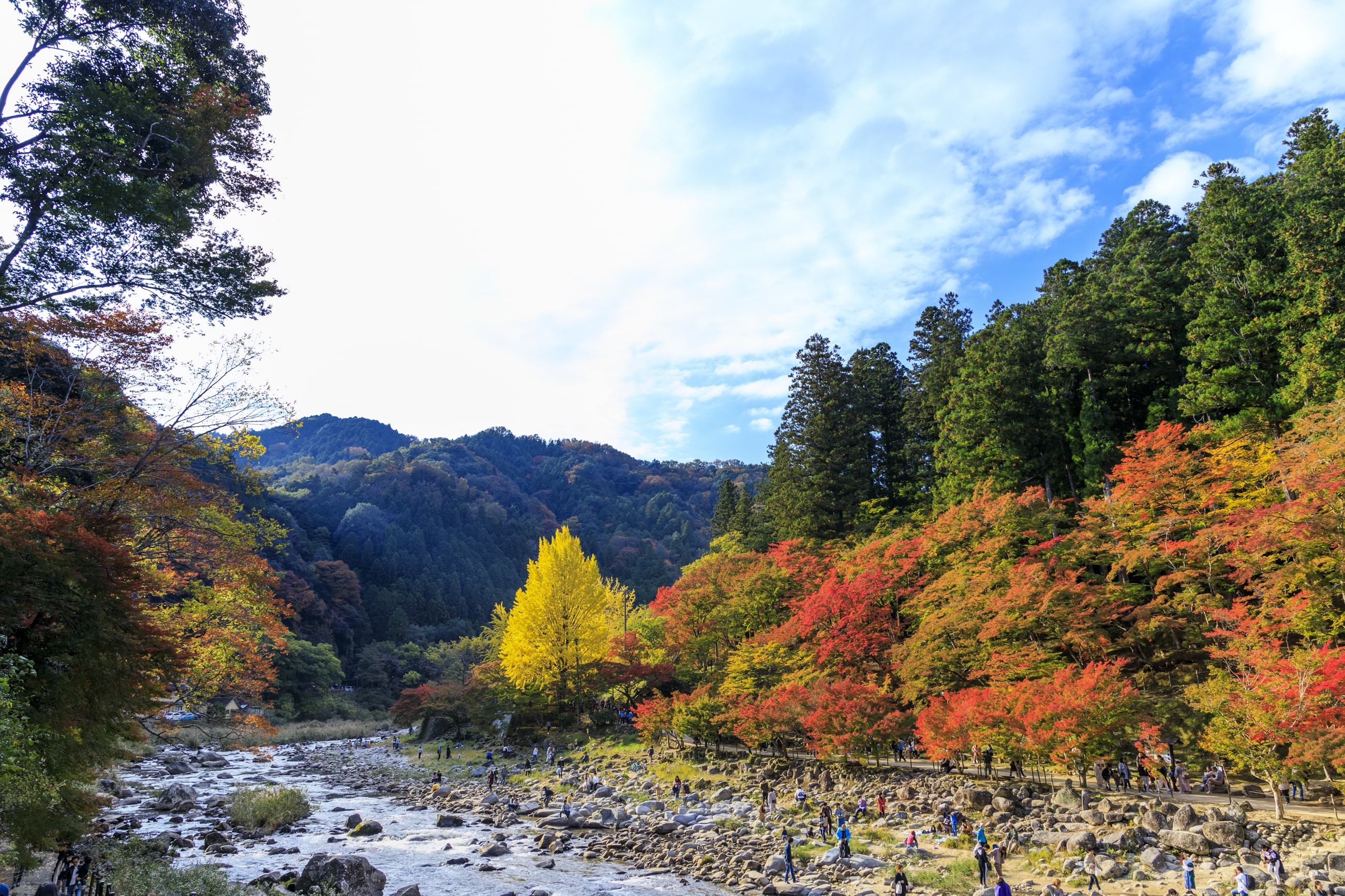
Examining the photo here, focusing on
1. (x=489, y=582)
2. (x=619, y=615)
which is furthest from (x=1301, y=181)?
(x=489, y=582)

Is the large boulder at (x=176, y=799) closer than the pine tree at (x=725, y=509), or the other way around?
the large boulder at (x=176, y=799)

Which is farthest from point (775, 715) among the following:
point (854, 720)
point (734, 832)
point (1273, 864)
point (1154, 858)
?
point (1273, 864)

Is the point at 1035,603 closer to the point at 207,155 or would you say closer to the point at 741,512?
the point at 207,155

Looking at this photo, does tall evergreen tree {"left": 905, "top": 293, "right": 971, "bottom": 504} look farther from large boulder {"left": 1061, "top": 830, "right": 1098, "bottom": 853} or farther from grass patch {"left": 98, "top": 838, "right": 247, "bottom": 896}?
grass patch {"left": 98, "top": 838, "right": 247, "bottom": 896}

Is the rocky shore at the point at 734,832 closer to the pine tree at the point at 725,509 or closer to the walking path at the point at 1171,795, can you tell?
the walking path at the point at 1171,795

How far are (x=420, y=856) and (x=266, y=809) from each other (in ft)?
22.4

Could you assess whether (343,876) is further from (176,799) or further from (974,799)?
(974,799)

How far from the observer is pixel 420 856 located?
16.2 metres

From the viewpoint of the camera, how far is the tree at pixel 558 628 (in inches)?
1131

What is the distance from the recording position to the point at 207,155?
9.89 m

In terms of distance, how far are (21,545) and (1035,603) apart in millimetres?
22597

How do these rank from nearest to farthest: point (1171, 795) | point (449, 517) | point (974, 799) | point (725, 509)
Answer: point (1171, 795), point (974, 799), point (725, 509), point (449, 517)

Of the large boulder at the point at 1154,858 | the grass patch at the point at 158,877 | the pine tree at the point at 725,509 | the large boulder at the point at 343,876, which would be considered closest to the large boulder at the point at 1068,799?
the large boulder at the point at 1154,858

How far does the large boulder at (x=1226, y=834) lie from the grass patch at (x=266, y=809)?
24.7 metres
